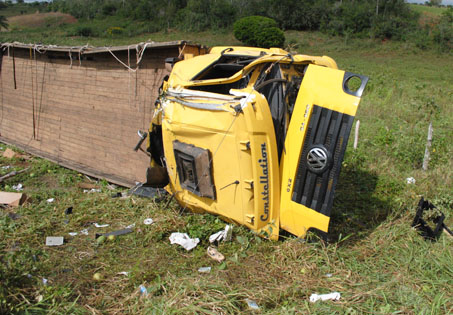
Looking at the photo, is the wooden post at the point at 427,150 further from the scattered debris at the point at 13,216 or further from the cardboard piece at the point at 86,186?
the scattered debris at the point at 13,216

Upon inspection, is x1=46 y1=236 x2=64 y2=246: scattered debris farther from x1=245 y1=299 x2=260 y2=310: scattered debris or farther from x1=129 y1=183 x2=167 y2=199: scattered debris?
x1=245 y1=299 x2=260 y2=310: scattered debris

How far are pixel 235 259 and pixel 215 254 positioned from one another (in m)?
0.23

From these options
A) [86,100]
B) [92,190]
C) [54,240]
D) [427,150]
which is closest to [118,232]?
[54,240]

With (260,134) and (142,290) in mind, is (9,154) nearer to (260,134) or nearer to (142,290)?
(142,290)

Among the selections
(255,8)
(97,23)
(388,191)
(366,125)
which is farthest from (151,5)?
(388,191)

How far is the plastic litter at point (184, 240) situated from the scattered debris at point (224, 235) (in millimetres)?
161

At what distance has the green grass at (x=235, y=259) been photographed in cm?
298

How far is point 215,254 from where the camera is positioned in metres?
3.75

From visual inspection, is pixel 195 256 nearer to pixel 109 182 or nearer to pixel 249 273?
pixel 249 273

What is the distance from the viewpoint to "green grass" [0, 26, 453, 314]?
298 cm

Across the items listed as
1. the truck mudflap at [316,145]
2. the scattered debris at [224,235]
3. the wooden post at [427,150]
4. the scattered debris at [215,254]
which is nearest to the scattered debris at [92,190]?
the scattered debris at [224,235]

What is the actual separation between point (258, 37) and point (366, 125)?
90.1 ft

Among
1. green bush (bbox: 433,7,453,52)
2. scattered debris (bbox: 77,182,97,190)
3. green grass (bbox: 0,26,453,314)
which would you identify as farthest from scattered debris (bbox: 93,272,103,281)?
green bush (bbox: 433,7,453,52)

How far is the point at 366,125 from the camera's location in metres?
8.51
